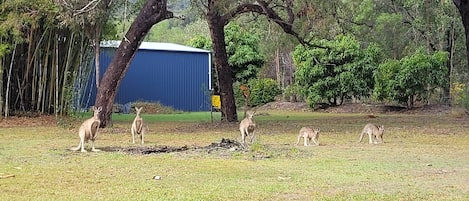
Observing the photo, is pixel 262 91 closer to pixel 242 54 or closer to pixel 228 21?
pixel 242 54

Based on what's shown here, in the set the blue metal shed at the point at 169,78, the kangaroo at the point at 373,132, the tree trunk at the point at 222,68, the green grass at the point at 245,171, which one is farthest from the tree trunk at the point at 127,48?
the blue metal shed at the point at 169,78

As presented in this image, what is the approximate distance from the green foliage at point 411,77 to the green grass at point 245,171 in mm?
15978

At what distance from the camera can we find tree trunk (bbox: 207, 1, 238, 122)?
20.9 meters

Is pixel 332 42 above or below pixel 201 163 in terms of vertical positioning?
above

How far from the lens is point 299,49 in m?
35.6

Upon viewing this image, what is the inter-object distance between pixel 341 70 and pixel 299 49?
2.78m

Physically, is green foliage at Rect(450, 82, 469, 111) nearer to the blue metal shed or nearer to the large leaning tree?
the large leaning tree

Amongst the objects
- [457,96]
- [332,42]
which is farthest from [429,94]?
[332,42]

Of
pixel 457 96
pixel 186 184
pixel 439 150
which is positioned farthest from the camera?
pixel 457 96

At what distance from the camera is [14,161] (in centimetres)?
1035

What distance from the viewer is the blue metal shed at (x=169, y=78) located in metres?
34.8

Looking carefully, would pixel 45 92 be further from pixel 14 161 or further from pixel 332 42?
pixel 332 42

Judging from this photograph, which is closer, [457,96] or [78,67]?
[78,67]

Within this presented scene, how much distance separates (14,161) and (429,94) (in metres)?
25.1
